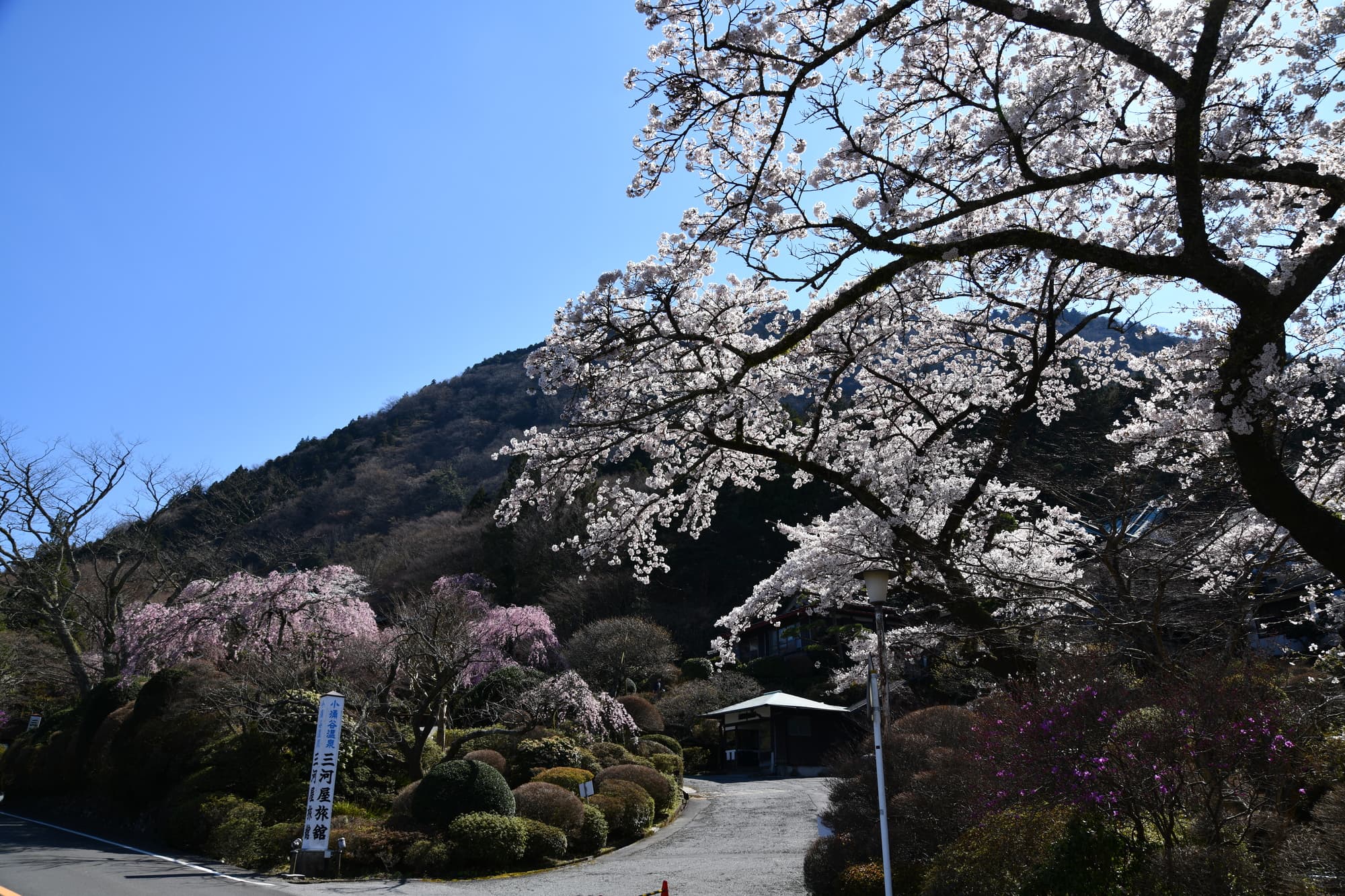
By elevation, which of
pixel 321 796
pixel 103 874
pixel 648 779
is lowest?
pixel 103 874

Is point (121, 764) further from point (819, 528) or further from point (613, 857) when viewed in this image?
point (819, 528)

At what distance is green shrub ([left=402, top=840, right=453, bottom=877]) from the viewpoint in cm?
1231

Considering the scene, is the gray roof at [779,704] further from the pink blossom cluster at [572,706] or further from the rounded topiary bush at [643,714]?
the pink blossom cluster at [572,706]

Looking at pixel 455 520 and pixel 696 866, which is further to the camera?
pixel 455 520

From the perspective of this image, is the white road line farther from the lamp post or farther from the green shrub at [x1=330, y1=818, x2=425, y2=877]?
the lamp post

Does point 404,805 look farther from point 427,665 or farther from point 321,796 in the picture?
point 427,665

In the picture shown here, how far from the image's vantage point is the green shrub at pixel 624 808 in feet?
49.0

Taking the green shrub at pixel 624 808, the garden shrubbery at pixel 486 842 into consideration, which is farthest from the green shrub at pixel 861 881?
the green shrub at pixel 624 808

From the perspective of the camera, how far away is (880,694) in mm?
8555

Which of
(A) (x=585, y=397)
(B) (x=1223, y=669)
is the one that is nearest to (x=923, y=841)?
(B) (x=1223, y=669)

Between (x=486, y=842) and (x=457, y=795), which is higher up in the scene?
(x=457, y=795)

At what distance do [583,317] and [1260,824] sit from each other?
19.0ft

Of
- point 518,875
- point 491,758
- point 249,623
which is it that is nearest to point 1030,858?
point 518,875

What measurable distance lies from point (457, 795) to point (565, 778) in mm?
2884
